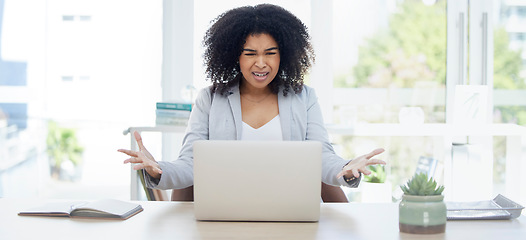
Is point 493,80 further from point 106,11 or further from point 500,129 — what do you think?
point 106,11

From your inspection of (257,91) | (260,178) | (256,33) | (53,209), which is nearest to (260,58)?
(256,33)

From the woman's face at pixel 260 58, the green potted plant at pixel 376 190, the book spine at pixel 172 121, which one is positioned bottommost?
the green potted plant at pixel 376 190

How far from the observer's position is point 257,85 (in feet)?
7.18

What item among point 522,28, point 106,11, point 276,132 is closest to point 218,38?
point 276,132

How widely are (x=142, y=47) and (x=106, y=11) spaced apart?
334mm

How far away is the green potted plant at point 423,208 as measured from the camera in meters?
1.37

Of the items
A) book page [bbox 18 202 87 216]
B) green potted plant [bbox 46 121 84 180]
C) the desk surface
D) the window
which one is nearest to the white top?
the desk surface

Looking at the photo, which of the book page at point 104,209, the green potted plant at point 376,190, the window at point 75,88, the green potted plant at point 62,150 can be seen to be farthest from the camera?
the green potted plant at point 62,150

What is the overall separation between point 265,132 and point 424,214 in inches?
39.3

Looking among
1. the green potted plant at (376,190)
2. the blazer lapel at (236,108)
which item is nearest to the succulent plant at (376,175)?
the green potted plant at (376,190)

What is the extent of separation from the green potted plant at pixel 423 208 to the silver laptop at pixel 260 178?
0.23 metres

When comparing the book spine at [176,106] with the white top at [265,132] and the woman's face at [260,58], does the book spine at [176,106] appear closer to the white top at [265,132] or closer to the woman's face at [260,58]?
→ the white top at [265,132]

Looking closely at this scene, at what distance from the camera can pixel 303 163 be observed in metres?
1.45

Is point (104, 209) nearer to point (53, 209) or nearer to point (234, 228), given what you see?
point (53, 209)
